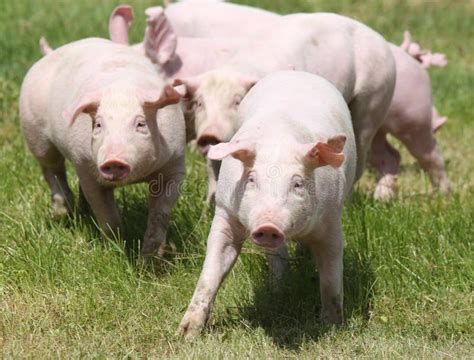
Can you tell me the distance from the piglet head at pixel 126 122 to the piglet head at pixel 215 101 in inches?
17.3

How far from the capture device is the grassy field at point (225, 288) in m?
4.68

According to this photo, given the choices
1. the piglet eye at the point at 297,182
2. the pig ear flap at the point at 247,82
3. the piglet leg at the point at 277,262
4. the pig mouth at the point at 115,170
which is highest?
the piglet eye at the point at 297,182

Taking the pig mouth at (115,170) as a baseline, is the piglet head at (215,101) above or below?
below

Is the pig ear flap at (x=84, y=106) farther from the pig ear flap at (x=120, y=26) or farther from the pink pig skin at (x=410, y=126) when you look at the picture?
the pink pig skin at (x=410, y=126)

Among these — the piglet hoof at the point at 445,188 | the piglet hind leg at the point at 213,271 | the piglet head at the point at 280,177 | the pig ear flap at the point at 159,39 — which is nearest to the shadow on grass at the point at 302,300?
the piglet hind leg at the point at 213,271

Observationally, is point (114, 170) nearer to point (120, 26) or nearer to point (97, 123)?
point (97, 123)

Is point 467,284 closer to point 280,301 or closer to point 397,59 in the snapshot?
point 280,301

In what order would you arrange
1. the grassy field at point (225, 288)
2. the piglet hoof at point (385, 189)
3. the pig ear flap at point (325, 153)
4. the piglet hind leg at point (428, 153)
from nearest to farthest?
the pig ear flap at point (325, 153)
the grassy field at point (225, 288)
the piglet hoof at point (385, 189)
the piglet hind leg at point (428, 153)

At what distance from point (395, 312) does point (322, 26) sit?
202 cm

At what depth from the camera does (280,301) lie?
5.17 meters

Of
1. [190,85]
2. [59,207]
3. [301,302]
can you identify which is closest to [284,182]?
[301,302]

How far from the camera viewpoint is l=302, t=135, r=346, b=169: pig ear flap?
14.4ft

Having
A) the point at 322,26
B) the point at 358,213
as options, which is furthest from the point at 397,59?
the point at 358,213

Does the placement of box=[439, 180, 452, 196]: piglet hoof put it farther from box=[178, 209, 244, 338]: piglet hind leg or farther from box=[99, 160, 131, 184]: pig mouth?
box=[99, 160, 131, 184]: pig mouth
